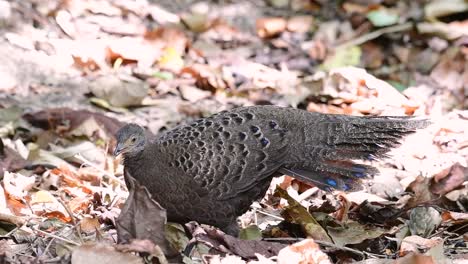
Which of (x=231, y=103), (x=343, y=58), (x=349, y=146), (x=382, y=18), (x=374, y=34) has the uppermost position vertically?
(x=349, y=146)

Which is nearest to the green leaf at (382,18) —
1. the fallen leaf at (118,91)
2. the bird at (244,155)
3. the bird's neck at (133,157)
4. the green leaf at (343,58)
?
the green leaf at (343,58)

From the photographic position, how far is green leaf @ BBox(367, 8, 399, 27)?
27.8ft

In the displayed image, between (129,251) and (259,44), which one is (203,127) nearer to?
(129,251)

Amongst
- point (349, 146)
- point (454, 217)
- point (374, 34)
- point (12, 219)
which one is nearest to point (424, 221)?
point (454, 217)

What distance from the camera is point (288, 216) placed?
4.64m

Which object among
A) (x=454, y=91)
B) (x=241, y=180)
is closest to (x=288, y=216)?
(x=241, y=180)

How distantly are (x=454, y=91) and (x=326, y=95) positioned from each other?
4.54ft

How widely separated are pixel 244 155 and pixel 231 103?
98.7 inches

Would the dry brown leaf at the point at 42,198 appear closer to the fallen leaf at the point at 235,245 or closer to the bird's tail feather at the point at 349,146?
the fallen leaf at the point at 235,245

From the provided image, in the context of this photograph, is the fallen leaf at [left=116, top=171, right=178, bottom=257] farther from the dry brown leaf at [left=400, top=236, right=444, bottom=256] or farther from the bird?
the dry brown leaf at [left=400, top=236, right=444, bottom=256]

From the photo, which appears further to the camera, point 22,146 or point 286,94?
point 286,94

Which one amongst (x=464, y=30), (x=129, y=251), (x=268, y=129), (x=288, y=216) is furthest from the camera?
(x=464, y=30)

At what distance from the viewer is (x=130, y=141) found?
4.76 metres

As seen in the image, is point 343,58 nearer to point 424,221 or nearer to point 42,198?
point 424,221
